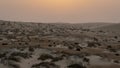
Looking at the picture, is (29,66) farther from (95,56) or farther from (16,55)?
(95,56)

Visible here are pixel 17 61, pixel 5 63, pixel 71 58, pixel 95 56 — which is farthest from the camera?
pixel 95 56

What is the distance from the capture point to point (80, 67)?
80.3ft

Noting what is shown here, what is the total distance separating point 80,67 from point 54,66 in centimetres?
214

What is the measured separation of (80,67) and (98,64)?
144 inches

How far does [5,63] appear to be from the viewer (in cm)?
2430

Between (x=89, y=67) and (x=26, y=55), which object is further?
(x=26, y=55)

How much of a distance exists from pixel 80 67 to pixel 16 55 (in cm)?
754

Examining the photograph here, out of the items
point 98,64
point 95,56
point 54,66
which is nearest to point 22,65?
point 54,66

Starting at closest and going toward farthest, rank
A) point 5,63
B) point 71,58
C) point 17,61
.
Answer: point 5,63 → point 17,61 → point 71,58

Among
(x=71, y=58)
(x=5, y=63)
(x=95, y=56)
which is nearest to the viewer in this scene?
(x=5, y=63)

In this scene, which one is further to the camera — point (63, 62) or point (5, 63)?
point (63, 62)

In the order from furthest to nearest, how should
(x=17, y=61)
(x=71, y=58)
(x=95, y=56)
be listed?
(x=95, y=56) < (x=71, y=58) < (x=17, y=61)

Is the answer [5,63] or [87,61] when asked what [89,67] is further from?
[5,63]

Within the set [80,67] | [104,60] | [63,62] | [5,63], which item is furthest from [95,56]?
[5,63]
